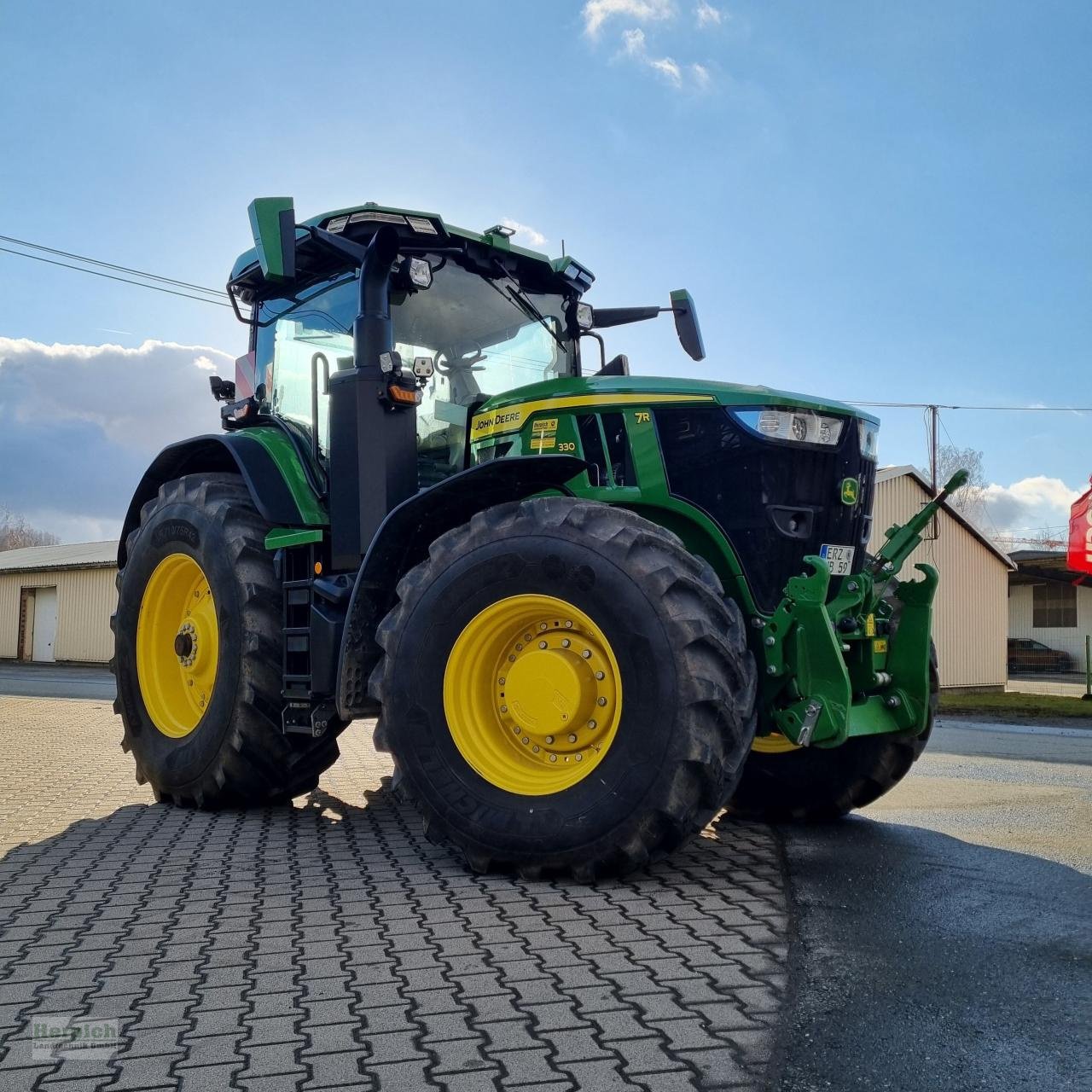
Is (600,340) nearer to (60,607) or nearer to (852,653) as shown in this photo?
(852,653)

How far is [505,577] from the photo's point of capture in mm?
4250

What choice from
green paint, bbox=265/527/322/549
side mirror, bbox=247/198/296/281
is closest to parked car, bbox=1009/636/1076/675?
green paint, bbox=265/527/322/549

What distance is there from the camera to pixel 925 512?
505 cm

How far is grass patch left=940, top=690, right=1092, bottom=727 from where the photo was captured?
15.4 metres

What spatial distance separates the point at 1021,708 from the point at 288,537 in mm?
14204

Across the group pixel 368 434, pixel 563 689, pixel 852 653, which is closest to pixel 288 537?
pixel 368 434

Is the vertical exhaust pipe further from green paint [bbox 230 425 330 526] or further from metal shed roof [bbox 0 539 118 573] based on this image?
metal shed roof [bbox 0 539 118 573]

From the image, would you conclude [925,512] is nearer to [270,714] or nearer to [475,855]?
[475,855]

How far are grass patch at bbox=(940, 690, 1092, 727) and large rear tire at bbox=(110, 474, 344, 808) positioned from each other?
12313 millimetres

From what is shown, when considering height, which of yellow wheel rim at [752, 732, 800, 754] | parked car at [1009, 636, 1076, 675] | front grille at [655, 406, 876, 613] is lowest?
parked car at [1009, 636, 1076, 675]

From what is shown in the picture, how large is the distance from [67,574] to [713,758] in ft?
110

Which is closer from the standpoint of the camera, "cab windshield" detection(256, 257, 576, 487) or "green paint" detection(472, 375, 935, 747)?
"green paint" detection(472, 375, 935, 747)

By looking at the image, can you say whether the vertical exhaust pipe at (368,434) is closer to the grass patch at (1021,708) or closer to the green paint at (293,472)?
the green paint at (293,472)

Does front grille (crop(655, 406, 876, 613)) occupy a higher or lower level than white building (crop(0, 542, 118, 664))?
higher
